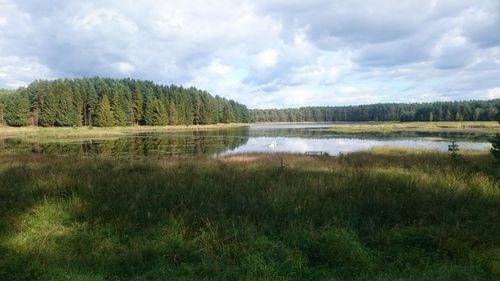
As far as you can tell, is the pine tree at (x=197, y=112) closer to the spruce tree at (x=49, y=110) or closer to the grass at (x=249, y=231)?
the spruce tree at (x=49, y=110)

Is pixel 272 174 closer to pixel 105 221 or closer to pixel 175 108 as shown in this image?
pixel 105 221

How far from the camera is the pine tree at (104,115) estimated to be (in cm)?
9362

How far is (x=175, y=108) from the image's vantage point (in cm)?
11938

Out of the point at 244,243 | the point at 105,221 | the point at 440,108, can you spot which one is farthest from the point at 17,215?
the point at 440,108

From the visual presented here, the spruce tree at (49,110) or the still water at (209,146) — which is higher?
the spruce tree at (49,110)

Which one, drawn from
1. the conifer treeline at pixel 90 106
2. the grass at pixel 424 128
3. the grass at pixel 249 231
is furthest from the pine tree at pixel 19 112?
the grass at pixel 249 231

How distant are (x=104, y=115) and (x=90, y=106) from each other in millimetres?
11090

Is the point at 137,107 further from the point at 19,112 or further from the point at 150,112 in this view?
the point at 19,112

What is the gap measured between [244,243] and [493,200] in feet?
19.9

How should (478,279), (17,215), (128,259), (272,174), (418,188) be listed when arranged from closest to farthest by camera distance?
(478,279), (128,259), (17,215), (418,188), (272,174)

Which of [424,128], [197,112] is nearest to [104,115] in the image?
[197,112]

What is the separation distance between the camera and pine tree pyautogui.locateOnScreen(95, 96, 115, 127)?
93.6 metres

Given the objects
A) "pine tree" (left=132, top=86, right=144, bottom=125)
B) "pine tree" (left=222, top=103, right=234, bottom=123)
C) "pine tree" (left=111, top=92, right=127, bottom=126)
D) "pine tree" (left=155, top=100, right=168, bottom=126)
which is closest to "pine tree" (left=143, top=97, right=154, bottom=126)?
"pine tree" (left=155, top=100, right=168, bottom=126)

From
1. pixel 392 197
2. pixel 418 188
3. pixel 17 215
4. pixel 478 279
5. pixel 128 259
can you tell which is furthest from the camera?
pixel 418 188
